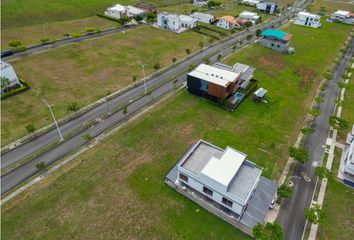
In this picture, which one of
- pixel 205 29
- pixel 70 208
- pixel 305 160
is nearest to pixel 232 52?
pixel 205 29

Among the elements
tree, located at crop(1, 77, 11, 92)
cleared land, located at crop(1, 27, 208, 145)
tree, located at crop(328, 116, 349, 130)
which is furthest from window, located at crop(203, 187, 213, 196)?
tree, located at crop(1, 77, 11, 92)

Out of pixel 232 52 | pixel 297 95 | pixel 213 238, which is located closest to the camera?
pixel 213 238

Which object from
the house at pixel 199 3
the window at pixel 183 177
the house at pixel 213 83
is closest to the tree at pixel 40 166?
the window at pixel 183 177

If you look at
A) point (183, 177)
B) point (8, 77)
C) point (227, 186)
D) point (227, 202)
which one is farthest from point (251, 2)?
point (227, 202)

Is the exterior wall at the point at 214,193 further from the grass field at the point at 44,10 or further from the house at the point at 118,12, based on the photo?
the grass field at the point at 44,10

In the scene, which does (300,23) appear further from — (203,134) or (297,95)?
(203,134)

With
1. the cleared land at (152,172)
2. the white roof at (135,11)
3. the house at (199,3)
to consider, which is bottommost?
the cleared land at (152,172)
